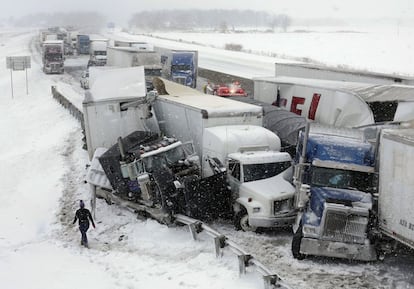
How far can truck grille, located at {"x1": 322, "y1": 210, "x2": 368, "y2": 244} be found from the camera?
1232 centimetres

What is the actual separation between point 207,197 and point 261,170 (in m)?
1.69

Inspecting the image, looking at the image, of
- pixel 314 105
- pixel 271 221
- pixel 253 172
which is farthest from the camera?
pixel 314 105

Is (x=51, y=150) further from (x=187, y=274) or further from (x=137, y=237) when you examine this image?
(x=187, y=274)

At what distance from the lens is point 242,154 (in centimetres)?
1559

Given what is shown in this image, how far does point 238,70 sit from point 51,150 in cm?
3147

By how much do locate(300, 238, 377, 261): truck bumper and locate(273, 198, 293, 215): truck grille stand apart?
1.79m

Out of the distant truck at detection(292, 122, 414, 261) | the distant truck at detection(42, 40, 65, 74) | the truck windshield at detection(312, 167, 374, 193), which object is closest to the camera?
the distant truck at detection(292, 122, 414, 261)

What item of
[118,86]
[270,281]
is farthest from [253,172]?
[118,86]

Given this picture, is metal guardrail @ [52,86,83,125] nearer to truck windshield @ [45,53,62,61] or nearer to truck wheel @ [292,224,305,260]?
truck windshield @ [45,53,62,61]

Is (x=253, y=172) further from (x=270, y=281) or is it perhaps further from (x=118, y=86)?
(x=118, y=86)

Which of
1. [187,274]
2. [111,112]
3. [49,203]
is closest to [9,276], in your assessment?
[187,274]

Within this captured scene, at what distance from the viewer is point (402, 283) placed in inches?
453

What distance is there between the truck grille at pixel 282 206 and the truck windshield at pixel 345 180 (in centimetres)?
124

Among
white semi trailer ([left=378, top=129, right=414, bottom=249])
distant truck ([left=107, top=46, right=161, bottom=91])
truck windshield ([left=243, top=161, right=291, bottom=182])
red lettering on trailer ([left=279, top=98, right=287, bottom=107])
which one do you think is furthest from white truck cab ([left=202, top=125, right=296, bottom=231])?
distant truck ([left=107, top=46, right=161, bottom=91])
